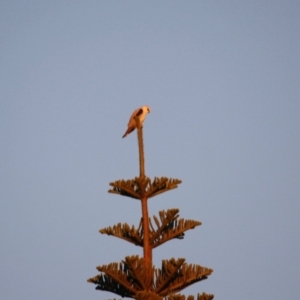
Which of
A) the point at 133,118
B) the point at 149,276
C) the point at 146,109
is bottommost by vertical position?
the point at 149,276

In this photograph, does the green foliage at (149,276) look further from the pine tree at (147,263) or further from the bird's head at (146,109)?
the bird's head at (146,109)

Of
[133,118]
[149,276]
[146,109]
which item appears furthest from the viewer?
[146,109]

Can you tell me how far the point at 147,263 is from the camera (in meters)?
10.6

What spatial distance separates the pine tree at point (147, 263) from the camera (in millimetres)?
10445

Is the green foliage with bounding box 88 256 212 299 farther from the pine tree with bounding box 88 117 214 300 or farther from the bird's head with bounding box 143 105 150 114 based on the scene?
the bird's head with bounding box 143 105 150 114

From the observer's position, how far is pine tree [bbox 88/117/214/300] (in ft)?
34.3

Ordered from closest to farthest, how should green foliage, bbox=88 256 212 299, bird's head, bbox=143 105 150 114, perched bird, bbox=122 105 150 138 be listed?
green foliage, bbox=88 256 212 299
perched bird, bbox=122 105 150 138
bird's head, bbox=143 105 150 114

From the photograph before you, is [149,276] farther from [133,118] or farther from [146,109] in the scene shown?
[146,109]

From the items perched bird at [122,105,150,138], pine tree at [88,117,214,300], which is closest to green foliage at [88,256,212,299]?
pine tree at [88,117,214,300]

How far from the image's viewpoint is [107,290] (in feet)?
35.7

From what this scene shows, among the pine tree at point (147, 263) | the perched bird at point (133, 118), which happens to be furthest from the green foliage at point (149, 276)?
the perched bird at point (133, 118)

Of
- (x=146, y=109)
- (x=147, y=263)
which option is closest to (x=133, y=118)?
(x=146, y=109)

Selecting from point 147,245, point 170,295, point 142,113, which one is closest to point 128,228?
point 147,245

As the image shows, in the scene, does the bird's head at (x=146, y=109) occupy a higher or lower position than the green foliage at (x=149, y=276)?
higher
